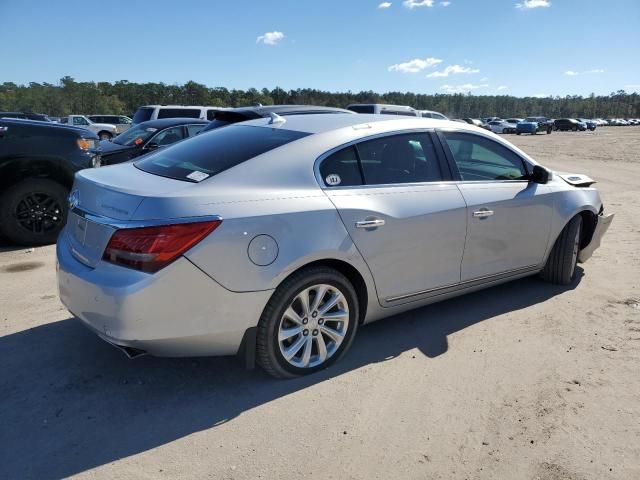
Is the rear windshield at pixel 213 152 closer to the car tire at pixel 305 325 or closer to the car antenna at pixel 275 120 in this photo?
the car antenna at pixel 275 120

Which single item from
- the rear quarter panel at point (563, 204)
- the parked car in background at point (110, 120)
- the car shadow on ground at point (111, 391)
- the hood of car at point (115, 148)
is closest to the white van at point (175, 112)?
the hood of car at point (115, 148)

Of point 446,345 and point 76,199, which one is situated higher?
point 76,199

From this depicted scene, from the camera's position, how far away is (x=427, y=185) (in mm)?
3730

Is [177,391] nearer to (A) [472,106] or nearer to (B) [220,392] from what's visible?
(B) [220,392]

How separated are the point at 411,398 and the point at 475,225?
4.86 feet

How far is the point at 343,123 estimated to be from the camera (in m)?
3.65

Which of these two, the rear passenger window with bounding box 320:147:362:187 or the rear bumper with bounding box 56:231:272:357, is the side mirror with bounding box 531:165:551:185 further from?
the rear bumper with bounding box 56:231:272:357

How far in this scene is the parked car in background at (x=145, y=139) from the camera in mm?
10180

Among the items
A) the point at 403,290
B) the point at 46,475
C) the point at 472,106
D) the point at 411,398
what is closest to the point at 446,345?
the point at 403,290

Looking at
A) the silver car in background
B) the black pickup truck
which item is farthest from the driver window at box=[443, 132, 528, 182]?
the black pickup truck

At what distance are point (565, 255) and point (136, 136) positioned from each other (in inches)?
347

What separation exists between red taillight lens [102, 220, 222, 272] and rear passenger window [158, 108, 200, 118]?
16.4 m

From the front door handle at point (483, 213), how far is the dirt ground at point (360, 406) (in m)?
0.88

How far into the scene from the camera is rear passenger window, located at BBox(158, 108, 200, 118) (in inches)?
706
